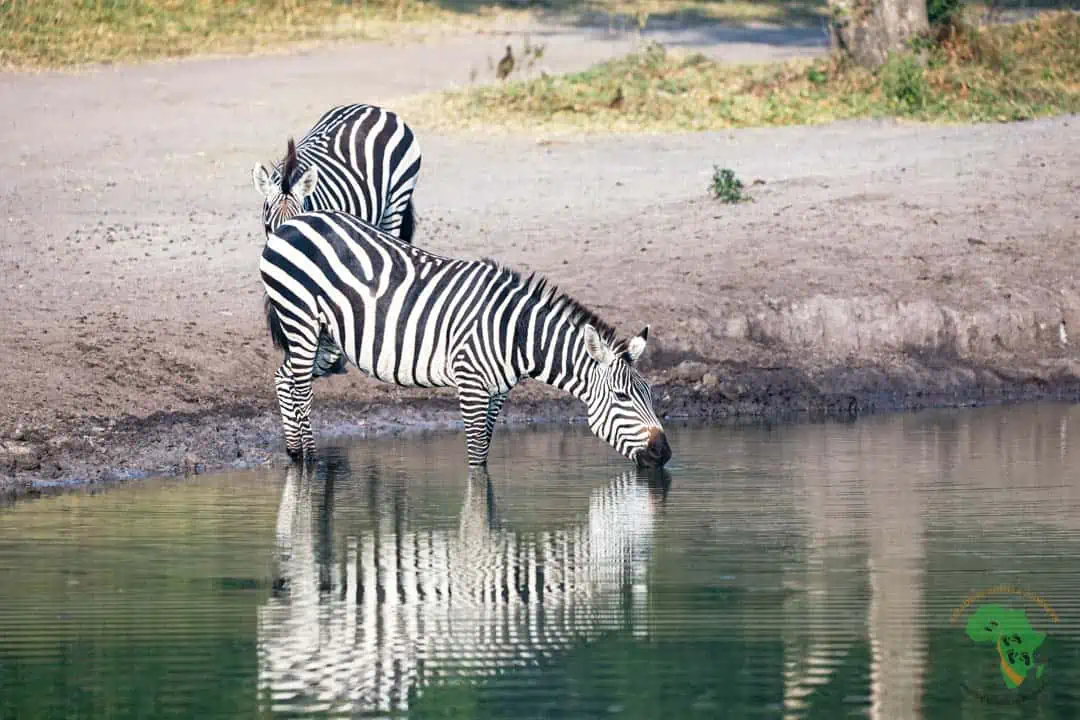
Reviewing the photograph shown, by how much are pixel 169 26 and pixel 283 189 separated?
50.2 feet

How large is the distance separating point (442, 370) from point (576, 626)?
4.05 m

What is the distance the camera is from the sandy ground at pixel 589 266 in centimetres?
1243

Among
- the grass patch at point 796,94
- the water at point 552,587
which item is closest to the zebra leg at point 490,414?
the water at point 552,587

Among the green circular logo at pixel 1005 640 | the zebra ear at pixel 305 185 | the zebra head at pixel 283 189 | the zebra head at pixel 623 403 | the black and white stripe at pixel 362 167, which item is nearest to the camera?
the green circular logo at pixel 1005 640

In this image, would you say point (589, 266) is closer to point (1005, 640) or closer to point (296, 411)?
point (296, 411)

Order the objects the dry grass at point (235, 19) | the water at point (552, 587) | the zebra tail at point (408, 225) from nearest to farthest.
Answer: the water at point (552, 587)
the zebra tail at point (408, 225)
the dry grass at point (235, 19)

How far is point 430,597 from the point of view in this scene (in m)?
7.89

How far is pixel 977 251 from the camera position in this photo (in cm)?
1580

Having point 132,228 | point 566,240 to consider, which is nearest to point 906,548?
point 566,240

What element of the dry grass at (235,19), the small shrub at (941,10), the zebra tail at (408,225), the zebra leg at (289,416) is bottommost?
the zebra leg at (289,416)

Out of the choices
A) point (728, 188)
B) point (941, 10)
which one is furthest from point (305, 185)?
point (941, 10)

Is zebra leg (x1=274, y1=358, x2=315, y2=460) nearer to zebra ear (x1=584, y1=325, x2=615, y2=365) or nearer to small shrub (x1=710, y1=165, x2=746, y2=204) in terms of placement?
zebra ear (x1=584, y1=325, x2=615, y2=365)

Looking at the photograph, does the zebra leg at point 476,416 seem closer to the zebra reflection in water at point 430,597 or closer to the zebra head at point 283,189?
the zebra reflection in water at point 430,597

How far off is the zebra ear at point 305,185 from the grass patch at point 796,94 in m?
7.74
